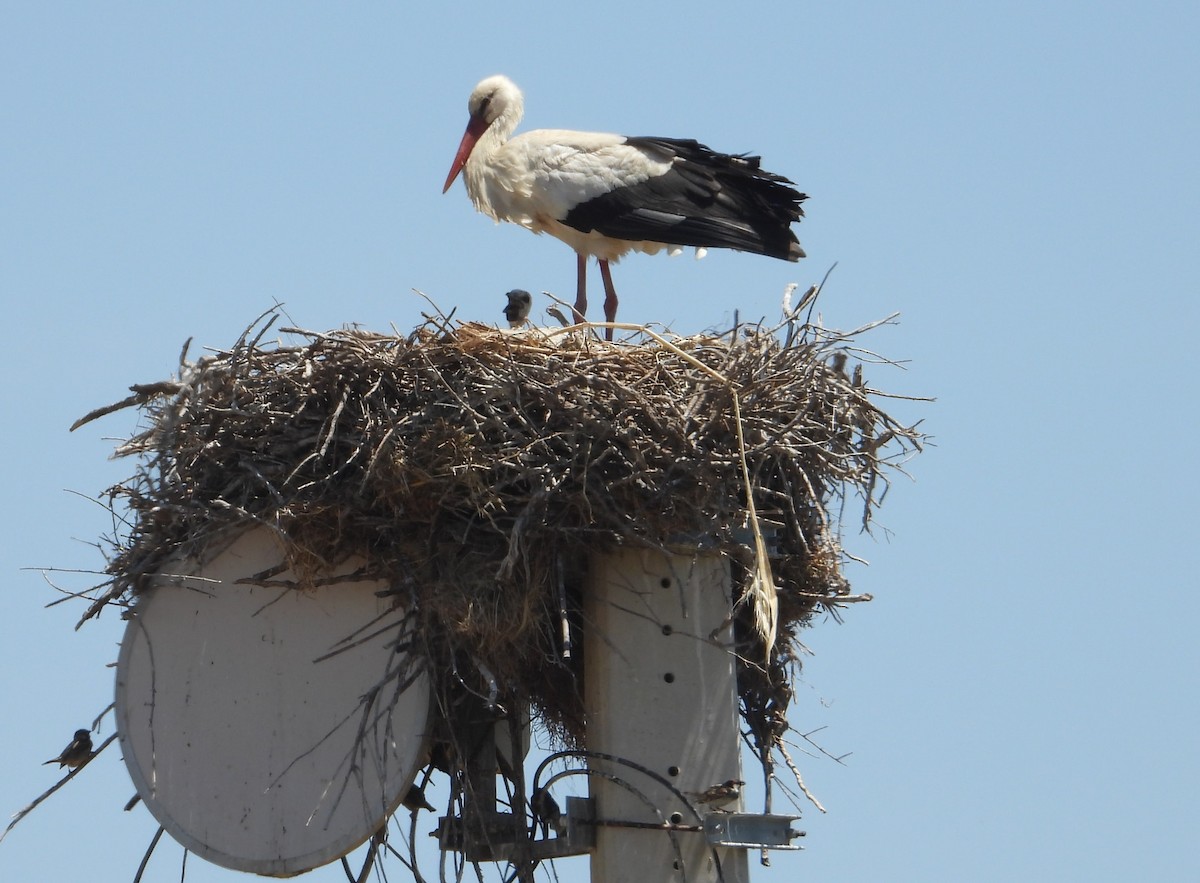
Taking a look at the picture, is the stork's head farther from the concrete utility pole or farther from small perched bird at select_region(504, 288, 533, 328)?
the concrete utility pole

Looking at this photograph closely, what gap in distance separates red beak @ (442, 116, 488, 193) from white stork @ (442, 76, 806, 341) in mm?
159

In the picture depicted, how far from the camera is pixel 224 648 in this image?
7.16 meters

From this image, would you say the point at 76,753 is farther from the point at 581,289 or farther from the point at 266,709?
the point at 581,289

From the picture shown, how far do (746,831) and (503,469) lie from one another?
1.56 m

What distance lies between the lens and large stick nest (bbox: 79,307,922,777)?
6898mm

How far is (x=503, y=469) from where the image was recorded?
6.95m

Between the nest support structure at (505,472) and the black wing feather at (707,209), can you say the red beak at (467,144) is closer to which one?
the black wing feather at (707,209)

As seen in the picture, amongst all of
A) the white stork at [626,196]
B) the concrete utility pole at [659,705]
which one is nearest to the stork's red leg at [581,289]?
the white stork at [626,196]

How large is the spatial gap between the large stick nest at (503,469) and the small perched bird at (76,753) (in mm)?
525

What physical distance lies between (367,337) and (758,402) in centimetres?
152

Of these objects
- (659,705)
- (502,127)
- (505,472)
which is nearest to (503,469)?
(505,472)

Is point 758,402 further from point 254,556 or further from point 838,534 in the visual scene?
point 254,556

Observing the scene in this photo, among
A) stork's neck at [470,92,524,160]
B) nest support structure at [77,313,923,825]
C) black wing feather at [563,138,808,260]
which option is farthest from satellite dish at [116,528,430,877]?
stork's neck at [470,92,524,160]

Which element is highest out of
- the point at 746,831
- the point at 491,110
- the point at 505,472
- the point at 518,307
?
the point at 491,110
